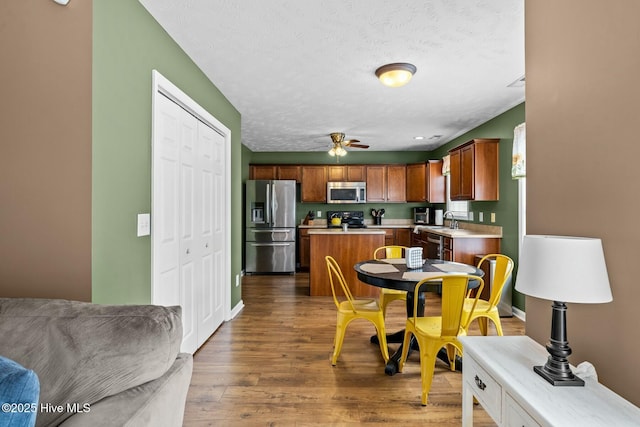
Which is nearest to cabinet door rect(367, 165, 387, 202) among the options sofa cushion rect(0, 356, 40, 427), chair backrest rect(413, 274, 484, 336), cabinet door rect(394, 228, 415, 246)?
cabinet door rect(394, 228, 415, 246)

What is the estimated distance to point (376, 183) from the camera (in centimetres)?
673

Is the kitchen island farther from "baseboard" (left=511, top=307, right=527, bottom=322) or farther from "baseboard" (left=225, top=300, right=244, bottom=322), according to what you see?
"baseboard" (left=511, top=307, right=527, bottom=322)

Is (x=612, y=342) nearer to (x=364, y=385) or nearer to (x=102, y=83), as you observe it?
(x=364, y=385)

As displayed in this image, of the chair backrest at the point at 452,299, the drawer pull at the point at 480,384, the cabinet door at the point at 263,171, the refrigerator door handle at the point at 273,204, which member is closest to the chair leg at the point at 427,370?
the chair backrest at the point at 452,299

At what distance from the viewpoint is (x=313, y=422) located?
190 cm

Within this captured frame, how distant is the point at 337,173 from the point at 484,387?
569cm

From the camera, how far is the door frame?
2072 millimetres

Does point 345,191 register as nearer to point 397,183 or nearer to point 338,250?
point 397,183

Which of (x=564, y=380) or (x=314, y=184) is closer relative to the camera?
(x=564, y=380)

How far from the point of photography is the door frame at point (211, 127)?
6.80 feet

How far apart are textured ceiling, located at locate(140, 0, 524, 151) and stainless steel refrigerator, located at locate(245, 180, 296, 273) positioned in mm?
1954

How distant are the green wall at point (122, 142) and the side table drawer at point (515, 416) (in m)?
1.80

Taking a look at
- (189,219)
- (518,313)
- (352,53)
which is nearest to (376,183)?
(518,313)

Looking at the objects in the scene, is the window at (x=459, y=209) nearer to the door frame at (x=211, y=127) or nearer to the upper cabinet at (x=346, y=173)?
the upper cabinet at (x=346, y=173)
